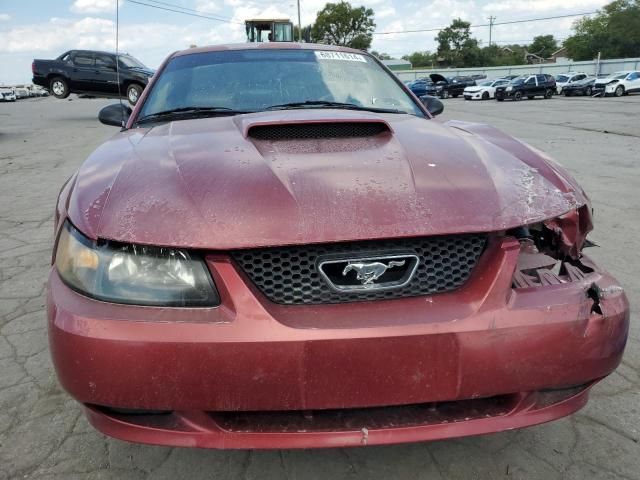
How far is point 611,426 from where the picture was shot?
193cm

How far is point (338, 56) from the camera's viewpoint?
118 inches

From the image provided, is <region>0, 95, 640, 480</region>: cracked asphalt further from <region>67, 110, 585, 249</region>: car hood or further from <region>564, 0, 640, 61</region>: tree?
<region>564, 0, 640, 61</region>: tree

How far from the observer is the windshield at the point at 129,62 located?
1639cm

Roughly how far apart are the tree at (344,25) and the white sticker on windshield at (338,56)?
68504 mm

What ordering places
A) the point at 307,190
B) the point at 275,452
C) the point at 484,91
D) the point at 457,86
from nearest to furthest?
the point at 307,190
the point at 275,452
the point at 484,91
the point at 457,86

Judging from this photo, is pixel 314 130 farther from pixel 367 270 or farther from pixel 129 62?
pixel 129 62

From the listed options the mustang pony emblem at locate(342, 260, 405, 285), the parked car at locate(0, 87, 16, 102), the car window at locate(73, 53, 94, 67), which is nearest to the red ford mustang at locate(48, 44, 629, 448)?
the mustang pony emblem at locate(342, 260, 405, 285)

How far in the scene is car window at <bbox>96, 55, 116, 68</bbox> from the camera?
54.9ft

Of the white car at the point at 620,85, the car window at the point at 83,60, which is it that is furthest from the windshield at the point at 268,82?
the white car at the point at 620,85

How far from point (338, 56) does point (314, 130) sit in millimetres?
1303

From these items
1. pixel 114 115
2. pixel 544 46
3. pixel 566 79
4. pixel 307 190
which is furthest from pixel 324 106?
pixel 544 46

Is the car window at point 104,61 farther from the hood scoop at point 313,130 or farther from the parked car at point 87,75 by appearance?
the hood scoop at point 313,130

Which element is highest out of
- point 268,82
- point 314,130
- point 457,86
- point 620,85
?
point 457,86

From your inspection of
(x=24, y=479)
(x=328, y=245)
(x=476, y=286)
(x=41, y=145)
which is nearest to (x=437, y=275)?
(x=476, y=286)
